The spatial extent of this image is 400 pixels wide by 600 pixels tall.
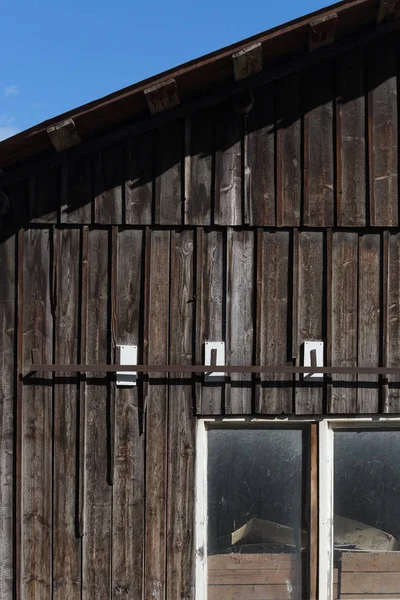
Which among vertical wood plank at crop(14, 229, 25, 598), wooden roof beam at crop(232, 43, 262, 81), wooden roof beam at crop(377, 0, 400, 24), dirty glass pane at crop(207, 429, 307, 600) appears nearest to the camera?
wooden roof beam at crop(232, 43, 262, 81)

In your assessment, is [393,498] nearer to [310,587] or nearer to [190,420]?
[310,587]

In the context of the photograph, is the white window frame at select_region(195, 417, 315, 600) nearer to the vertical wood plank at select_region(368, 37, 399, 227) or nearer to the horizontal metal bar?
the horizontal metal bar

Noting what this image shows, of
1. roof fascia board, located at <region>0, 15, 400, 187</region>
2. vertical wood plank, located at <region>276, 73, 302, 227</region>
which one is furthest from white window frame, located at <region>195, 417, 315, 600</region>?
roof fascia board, located at <region>0, 15, 400, 187</region>

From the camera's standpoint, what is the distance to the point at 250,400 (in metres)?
5.34

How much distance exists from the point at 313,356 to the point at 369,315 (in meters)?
0.53

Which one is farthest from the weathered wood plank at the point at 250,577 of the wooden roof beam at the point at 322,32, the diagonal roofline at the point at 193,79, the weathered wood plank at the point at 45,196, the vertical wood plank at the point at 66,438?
the wooden roof beam at the point at 322,32

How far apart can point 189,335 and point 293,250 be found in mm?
990

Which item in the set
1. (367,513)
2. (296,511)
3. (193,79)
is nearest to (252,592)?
(296,511)

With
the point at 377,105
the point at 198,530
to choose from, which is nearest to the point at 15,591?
the point at 198,530

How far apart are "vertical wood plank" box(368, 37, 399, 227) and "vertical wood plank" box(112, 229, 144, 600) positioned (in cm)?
190

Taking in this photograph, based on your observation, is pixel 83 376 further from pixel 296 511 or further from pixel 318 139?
pixel 318 139

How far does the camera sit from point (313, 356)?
537 centimetres

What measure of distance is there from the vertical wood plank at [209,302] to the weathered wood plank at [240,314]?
5 cm

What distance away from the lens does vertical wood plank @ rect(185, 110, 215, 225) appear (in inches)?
211
